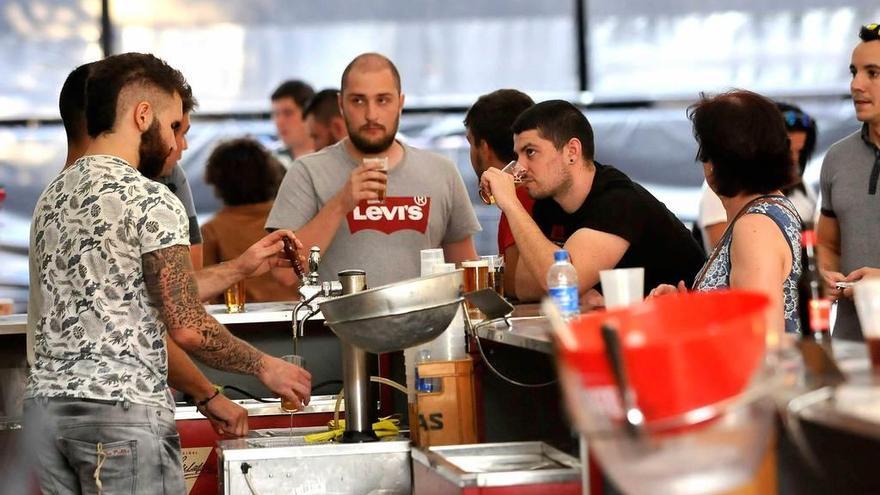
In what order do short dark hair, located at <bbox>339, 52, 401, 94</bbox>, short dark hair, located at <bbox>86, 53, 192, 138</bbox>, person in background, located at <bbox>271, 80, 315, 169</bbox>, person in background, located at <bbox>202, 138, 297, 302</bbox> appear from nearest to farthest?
short dark hair, located at <bbox>86, 53, 192, 138</bbox> → short dark hair, located at <bbox>339, 52, 401, 94</bbox> → person in background, located at <bbox>202, 138, 297, 302</bbox> → person in background, located at <bbox>271, 80, 315, 169</bbox>

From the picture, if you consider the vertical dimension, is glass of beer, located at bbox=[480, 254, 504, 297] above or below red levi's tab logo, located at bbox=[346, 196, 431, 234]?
below

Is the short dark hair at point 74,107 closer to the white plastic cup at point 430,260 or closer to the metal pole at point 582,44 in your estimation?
the white plastic cup at point 430,260

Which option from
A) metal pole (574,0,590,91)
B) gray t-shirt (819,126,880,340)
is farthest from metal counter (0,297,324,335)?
metal pole (574,0,590,91)

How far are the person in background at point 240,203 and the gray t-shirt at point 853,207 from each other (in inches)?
87.2

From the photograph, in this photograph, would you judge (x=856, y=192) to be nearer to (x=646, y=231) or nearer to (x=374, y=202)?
(x=646, y=231)

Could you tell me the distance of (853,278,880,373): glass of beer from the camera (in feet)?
6.57

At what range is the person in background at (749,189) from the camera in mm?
3121

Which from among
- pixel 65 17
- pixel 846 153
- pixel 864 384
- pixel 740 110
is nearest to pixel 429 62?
pixel 65 17

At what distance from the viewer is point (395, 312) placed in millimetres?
2893

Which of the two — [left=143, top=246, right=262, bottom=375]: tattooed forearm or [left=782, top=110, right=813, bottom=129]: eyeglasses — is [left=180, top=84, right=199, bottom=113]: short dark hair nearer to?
[left=143, top=246, right=262, bottom=375]: tattooed forearm

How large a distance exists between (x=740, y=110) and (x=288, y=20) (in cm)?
425

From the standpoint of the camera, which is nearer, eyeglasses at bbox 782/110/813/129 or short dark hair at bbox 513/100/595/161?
short dark hair at bbox 513/100/595/161

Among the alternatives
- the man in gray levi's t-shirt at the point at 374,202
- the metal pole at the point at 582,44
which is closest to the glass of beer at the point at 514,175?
the man in gray levi's t-shirt at the point at 374,202

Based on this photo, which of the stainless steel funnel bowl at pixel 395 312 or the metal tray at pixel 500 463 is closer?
the metal tray at pixel 500 463
